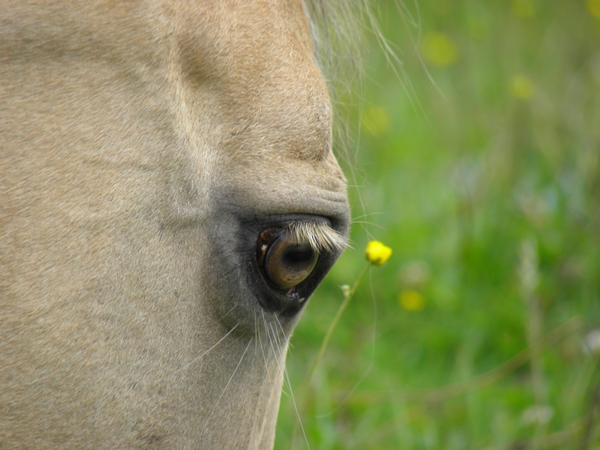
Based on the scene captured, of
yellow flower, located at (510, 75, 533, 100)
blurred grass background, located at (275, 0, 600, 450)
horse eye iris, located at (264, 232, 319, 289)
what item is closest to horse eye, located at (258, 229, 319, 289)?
horse eye iris, located at (264, 232, 319, 289)

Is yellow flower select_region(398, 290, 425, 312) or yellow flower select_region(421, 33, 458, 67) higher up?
yellow flower select_region(421, 33, 458, 67)

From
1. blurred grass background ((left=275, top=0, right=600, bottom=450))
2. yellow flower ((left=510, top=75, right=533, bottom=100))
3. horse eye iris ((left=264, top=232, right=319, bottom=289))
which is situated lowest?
blurred grass background ((left=275, top=0, right=600, bottom=450))

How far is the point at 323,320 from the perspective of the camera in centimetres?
339

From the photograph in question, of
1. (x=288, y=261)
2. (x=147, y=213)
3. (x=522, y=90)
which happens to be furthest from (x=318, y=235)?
(x=522, y=90)

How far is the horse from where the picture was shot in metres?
1.33

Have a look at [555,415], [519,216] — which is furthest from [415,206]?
[555,415]

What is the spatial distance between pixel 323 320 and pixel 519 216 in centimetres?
144

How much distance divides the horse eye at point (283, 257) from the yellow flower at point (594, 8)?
4.62m

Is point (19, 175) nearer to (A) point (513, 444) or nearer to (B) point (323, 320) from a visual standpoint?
(A) point (513, 444)

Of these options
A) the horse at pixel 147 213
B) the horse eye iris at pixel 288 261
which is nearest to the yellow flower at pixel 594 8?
the horse at pixel 147 213

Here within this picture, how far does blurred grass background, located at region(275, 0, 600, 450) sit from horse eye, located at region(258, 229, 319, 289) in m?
0.38

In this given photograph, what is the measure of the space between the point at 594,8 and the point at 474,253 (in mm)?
2702

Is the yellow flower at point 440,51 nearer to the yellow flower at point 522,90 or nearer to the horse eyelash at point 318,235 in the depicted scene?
the yellow flower at point 522,90

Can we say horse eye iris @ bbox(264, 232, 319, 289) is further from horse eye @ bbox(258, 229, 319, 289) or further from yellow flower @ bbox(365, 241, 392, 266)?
yellow flower @ bbox(365, 241, 392, 266)
